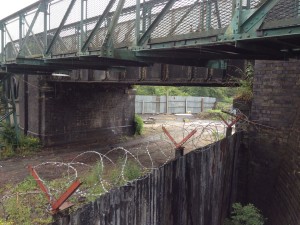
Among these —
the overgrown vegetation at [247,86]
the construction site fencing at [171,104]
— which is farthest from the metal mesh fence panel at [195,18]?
the construction site fencing at [171,104]

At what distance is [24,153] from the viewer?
49.8 feet

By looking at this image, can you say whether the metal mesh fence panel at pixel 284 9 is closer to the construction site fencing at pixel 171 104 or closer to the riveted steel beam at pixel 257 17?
the riveted steel beam at pixel 257 17

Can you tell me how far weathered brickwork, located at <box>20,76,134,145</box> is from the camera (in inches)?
645

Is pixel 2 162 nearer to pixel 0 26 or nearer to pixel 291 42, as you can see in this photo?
pixel 0 26

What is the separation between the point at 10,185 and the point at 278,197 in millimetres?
8590

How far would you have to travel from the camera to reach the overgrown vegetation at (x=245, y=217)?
249 inches

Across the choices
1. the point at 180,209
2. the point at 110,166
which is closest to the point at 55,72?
the point at 110,166

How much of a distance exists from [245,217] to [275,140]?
1941mm

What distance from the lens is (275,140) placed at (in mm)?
6965

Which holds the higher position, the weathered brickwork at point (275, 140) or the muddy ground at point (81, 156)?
the weathered brickwork at point (275, 140)

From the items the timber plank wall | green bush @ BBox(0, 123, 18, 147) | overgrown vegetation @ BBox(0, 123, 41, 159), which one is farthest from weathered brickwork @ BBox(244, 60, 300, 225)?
green bush @ BBox(0, 123, 18, 147)

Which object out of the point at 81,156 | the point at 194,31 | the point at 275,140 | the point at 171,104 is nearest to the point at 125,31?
the point at 194,31

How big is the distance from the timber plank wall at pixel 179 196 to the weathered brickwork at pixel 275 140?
0.58 meters

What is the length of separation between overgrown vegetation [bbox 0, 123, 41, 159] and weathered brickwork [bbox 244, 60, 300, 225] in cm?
1209
